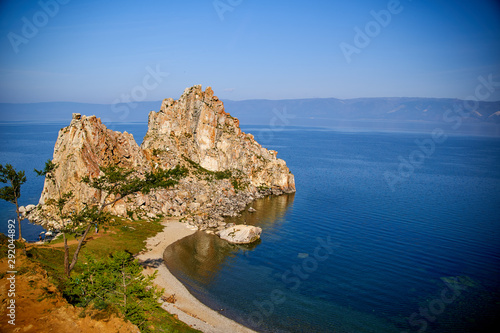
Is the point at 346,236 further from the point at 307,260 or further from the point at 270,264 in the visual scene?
the point at 270,264

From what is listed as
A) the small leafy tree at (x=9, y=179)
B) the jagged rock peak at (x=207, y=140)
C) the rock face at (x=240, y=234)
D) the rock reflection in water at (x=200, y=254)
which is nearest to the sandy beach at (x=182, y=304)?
the rock reflection in water at (x=200, y=254)

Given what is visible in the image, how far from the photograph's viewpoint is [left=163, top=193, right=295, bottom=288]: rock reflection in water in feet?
176

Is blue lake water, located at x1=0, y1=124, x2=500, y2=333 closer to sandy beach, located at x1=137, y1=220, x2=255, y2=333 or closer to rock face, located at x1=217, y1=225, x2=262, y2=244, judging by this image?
sandy beach, located at x1=137, y1=220, x2=255, y2=333

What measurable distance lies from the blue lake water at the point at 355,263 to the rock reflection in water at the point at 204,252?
25cm

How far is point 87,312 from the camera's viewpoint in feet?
71.1

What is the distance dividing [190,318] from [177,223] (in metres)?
38.1

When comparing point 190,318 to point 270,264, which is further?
point 270,264

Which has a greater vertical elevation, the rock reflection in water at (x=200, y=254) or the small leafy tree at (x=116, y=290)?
the small leafy tree at (x=116, y=290)

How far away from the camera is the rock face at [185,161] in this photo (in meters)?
68.9

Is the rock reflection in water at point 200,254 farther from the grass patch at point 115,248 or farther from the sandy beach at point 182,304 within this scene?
the grass patch at point 115,248

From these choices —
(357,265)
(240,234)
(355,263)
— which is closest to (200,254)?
(240,234)

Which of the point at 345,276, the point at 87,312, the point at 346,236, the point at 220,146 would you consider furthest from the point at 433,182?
the point at 87,312

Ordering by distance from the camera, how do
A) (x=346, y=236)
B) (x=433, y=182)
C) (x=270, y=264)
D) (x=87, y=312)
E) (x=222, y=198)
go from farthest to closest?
(x=433, y=182), (x=222, y=198), (x=346, y=236), (x=270, y=264), (x=87, y=312)

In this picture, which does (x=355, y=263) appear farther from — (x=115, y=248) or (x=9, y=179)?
(x=9, y=179)
